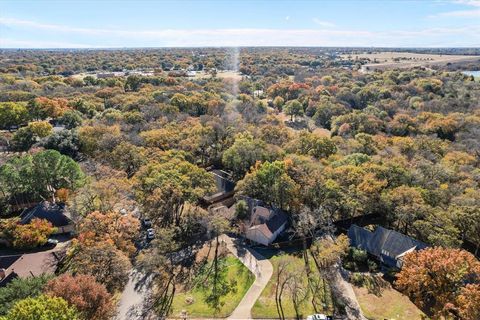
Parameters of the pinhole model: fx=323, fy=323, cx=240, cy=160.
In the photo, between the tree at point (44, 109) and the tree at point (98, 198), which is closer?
the tree at point (98, 198)

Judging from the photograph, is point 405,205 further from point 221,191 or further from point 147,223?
point 147,223

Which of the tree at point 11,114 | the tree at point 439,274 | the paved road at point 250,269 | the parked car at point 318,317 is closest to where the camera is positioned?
the tree at point 439,274

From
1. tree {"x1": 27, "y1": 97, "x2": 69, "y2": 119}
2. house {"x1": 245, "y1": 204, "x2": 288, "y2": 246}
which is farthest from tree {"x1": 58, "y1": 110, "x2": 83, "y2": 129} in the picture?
house {"x1": 245, "y1": 204, "x2": 288, "y2": 246}

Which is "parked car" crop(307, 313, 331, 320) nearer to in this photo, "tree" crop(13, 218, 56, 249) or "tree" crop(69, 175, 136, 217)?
"tree" crop(69, 175, 136, 217)

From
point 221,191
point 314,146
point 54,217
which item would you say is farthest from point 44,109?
point 314,146

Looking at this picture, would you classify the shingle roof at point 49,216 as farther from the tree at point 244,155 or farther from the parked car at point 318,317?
the parked car at point 318,317

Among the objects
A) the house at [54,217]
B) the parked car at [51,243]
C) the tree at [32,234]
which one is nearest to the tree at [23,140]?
the house at [54,217]

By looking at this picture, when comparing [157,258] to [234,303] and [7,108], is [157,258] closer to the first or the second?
[234,303]
